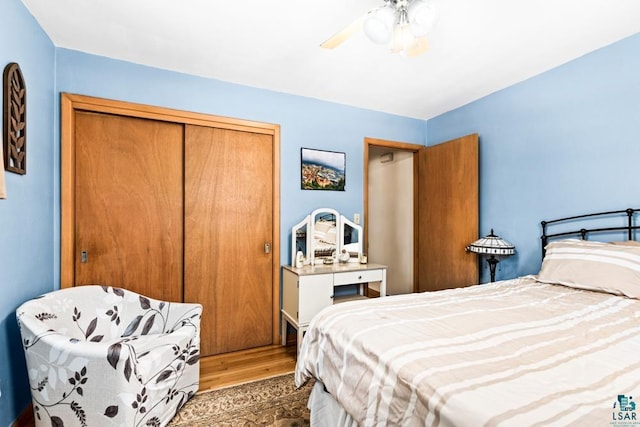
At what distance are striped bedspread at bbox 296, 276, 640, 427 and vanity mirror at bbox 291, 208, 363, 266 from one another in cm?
134

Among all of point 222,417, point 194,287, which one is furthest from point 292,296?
point 222,417

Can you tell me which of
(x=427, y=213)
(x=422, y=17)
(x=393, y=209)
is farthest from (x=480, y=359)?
(x=393, y=209)

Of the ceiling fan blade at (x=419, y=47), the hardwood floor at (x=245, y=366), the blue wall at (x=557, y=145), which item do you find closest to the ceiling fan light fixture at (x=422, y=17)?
the ceiling fan blade at (x=419, y=47)

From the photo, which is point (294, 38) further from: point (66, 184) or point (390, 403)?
point (390, 403)

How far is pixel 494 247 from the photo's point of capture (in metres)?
2.58

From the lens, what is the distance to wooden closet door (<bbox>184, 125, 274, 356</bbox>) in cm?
261

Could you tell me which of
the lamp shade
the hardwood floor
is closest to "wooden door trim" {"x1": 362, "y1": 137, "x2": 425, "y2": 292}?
the lamp shade

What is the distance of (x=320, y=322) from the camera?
1.51m

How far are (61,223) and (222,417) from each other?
5.83 ft

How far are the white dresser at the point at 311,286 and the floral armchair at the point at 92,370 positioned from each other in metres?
0.91

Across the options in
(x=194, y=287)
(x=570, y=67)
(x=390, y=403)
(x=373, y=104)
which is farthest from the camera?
(x=373, y=104)

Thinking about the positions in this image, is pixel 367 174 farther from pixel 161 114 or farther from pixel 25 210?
pixel 25 210

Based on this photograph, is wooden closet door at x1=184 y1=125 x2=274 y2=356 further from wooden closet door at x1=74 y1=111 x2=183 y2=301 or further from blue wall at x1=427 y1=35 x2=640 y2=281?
blue wall at x1=427 y1=35 x2=640 y2=281

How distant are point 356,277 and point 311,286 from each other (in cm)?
46
